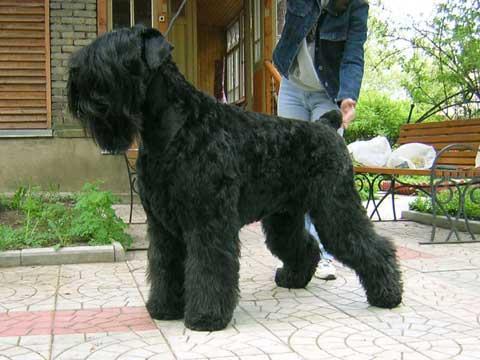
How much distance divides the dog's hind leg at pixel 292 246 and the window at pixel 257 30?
6.67 m

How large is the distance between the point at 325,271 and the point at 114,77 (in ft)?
7.67

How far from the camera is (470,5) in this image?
9.29 meters

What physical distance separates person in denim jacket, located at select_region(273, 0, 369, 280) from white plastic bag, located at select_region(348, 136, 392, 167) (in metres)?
2.85

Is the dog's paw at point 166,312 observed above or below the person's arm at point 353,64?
below

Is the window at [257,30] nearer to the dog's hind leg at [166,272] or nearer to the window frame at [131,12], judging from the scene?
the window frame at [131,12]

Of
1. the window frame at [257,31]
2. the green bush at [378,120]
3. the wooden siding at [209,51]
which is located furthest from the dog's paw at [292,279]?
the green bush at [378,120]

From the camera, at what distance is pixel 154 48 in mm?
2904

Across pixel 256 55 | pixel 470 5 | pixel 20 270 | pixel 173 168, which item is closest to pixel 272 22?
pixel 256 55

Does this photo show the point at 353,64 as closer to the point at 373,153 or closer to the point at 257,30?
the point at 373,153

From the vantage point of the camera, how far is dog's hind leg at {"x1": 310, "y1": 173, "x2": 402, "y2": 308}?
3523 mm

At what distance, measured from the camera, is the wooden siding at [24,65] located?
8750 millimetres

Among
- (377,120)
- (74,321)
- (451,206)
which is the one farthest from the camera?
A: (377,120)

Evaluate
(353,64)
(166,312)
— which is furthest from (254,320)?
(353,64)

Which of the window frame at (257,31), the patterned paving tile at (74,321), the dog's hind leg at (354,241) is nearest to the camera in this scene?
the patterned paving tile at (74,321)
